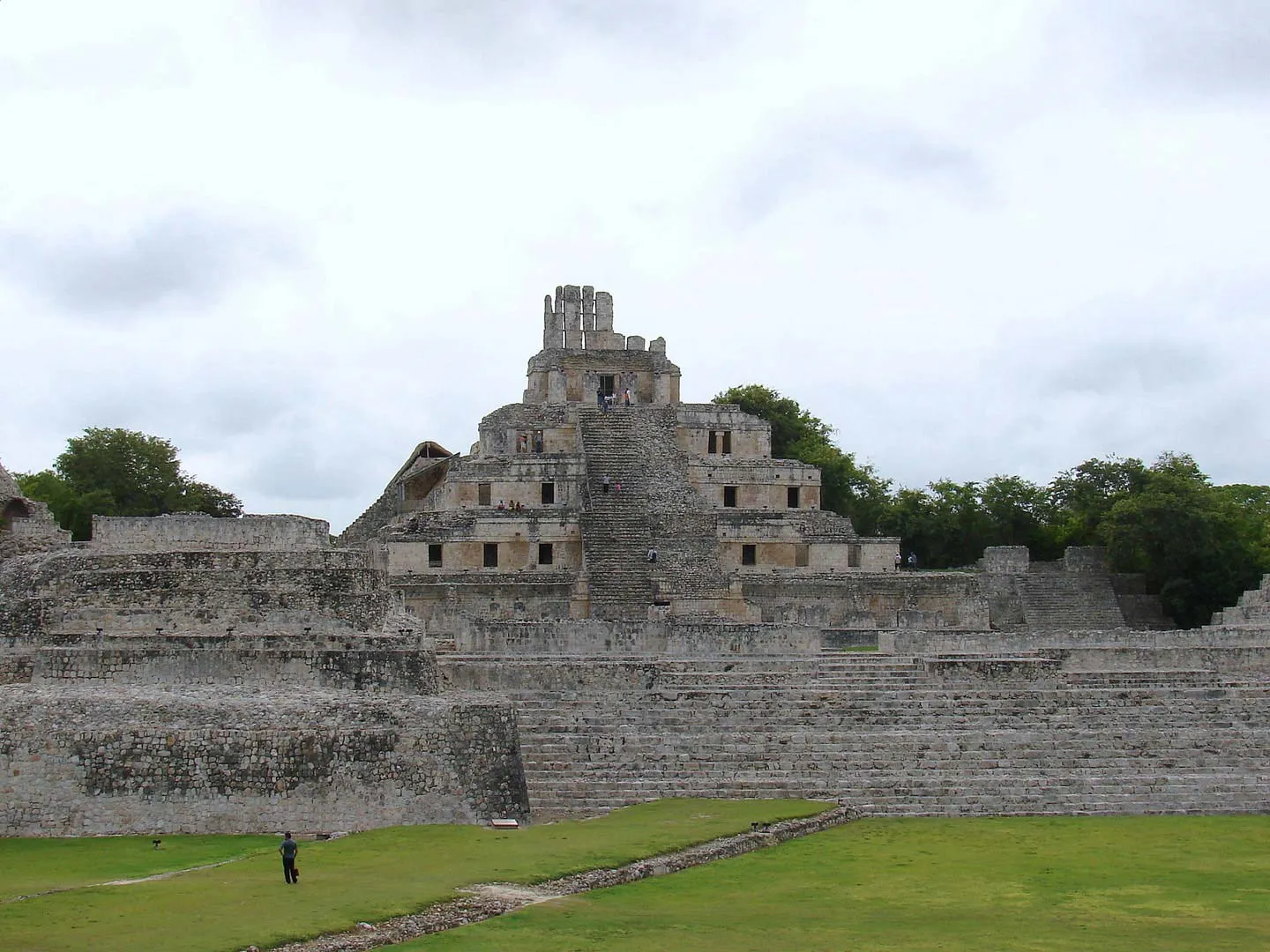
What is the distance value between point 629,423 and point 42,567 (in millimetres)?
22665

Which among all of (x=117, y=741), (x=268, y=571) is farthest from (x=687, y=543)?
(x=117, y=741)

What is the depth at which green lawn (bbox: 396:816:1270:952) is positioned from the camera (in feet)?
56.2

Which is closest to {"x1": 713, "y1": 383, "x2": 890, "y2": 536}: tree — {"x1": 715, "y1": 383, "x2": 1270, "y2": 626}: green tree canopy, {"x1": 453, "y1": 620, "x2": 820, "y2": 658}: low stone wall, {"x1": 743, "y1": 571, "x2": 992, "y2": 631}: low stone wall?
{"x1": 715, "y1": 383, "x2": 1270, "y2": 626}: green tree canopy

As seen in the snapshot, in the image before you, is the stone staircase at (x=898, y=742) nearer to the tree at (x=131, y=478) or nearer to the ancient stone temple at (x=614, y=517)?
the ancient stone temple at (x=614, y=517)

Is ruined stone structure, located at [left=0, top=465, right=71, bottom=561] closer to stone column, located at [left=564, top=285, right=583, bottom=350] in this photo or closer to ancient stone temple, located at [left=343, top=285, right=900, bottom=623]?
ancient stone temple, located at [left=343, top=285, right=900, bottom=623]

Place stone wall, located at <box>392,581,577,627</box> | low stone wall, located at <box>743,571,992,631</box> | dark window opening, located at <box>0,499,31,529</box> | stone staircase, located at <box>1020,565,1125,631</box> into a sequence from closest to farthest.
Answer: dark window opening, located at <box>0,499,31,529</box> < stone wall, located at <box>392,581,577,627</box> < low stone wall, located at <box>743,571,992,631</box> < stone staircase, located at <box>1020,565,1125,631</box>

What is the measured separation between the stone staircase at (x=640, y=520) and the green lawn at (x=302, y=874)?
54.5ft

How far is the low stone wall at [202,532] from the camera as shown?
31859mm

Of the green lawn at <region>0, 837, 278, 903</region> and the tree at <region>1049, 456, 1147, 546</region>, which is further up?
the tree at <region>1049, 456, 1147, 546</region>

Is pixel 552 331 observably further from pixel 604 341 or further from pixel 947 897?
pixel 947 897

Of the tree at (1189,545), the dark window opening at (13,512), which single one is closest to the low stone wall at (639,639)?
the dark window opening at (13,512)

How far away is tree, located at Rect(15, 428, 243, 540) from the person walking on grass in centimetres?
3902

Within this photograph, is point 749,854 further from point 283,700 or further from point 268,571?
point 268,571

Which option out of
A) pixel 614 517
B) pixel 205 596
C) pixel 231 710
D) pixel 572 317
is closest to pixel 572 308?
pixel 572 317
